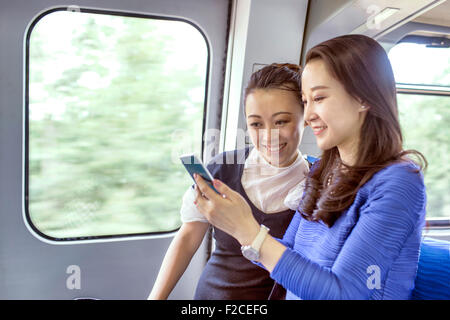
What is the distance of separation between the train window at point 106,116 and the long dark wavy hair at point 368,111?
2.80 feet

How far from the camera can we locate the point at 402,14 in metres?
1.55

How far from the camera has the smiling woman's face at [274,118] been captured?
1.21 m

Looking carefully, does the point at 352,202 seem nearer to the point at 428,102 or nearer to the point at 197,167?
the point at 197,167

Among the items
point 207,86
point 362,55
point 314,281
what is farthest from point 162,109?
point 314,281

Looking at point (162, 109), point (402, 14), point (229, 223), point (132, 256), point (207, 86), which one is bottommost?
point (132, 256)

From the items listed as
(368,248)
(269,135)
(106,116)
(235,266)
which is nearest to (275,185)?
(269,135)

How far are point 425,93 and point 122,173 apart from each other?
67.2 inches

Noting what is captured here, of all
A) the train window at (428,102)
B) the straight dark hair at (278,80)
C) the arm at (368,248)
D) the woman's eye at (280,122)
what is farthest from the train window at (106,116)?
the train window at (428,102)

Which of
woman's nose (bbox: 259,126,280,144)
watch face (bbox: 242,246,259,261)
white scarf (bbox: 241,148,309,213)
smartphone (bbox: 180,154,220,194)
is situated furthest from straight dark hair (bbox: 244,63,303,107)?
watch face (bbox: 242,246,259,261)

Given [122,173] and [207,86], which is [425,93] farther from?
[122,173]

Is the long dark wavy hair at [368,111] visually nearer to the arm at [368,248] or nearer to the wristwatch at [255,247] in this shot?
the arm at [368,248]

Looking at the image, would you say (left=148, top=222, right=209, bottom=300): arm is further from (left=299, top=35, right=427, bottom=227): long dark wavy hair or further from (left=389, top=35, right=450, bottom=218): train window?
(left=389, top=35, right=450, bottom=218): train window

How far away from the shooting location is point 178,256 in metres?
1.37

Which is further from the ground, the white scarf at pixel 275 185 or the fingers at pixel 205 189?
the fingers at pixel 205 189
